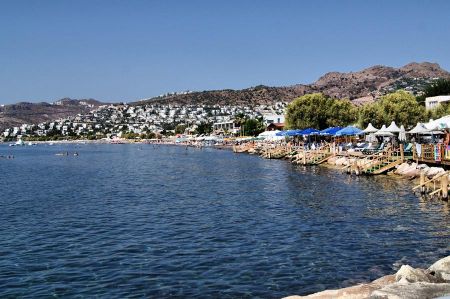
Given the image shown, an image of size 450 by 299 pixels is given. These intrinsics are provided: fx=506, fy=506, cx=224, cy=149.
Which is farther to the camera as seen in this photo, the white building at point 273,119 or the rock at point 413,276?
the white building at point 273,119

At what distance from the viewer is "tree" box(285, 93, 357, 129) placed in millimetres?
81938

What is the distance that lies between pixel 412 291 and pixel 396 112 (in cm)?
5800

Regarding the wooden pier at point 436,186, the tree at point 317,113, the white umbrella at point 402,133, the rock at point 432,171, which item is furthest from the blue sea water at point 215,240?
the tree at point 317,113

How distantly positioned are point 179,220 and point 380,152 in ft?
85.0

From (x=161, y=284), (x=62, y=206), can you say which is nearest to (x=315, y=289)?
(x=161, y=284)

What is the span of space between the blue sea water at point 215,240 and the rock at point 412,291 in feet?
13.6

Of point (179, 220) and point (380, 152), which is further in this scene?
point (380, 152)

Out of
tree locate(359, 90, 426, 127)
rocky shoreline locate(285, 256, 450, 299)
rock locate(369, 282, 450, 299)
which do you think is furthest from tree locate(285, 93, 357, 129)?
rock locate(369, 282, 450, 299)

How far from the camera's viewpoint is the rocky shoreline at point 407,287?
1055cm

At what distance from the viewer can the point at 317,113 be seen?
81688 millimetres

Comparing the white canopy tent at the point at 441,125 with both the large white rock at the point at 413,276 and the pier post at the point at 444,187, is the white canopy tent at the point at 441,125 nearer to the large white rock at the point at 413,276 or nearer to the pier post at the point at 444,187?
the pier post at the point at 444,187

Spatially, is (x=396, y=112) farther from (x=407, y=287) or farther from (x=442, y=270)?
(x=407, y=287)

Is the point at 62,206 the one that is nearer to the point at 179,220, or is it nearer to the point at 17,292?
the point at 179,220

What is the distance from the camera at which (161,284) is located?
1556 cm
